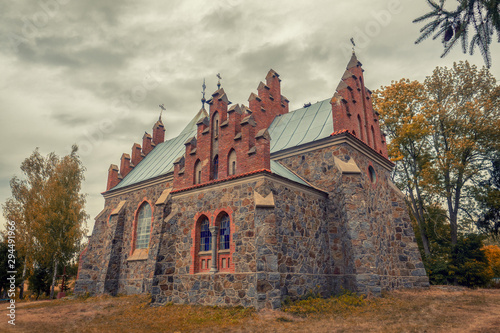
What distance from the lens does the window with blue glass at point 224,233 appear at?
13648 mm

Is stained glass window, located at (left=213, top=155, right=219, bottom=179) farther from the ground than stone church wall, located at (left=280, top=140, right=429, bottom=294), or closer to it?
farther from the ground

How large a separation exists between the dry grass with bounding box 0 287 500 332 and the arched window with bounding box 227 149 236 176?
19.5 feet

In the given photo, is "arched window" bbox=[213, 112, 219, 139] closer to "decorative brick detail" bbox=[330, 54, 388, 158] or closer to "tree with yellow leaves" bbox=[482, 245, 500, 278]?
"decorative brick detail" bbox=[330, 54, 388, 158]

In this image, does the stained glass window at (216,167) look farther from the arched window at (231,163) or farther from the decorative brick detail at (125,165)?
the decorative brick detail at (125,165)

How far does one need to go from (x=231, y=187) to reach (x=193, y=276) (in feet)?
14.1

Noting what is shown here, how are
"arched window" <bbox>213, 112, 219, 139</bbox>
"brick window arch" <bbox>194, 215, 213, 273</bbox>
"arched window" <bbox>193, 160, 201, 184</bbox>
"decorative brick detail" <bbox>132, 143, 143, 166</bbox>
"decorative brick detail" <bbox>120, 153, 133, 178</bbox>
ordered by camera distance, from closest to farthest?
"brick window arch" <bbox>194, 215, 213, 273</bbox>, "arched window" <bbox>193, 160, 201, 184</bbox>, "arched window" <bbox>213, 112, 219, 139</bbox>, "decorative brick detail" <bbox>120, 153, 133, 178</bbox>, "decorative brick detail" <bbox>132, 143, 143, 166</bbox>

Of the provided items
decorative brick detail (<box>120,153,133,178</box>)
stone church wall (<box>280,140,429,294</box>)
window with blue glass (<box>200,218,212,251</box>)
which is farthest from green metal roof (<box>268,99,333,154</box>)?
decorative brick detail (<box>120,153,133,178</box>)

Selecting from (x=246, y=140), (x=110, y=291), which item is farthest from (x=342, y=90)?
(x=110, y=291)

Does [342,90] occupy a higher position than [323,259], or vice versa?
[342,90]

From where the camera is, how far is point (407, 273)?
674 inches

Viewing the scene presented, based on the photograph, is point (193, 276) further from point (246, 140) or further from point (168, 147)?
point (168, 147)

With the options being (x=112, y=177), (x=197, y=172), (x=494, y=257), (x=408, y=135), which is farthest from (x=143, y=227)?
(x=494, y=257)

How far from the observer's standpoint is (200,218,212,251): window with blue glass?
14312 mm

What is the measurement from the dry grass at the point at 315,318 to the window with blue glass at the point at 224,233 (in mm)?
2582
